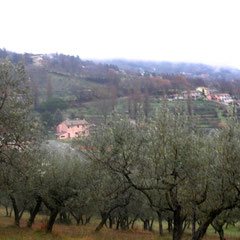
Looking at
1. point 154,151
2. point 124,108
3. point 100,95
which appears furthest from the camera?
point 100,95

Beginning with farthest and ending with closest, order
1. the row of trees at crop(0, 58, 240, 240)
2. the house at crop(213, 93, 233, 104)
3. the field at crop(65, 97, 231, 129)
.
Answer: the house at crop(213, 93, 233, 104)
the field at crop(65, 97, 231, 129)
the row of trees at crop(0, 58, 240, 240)

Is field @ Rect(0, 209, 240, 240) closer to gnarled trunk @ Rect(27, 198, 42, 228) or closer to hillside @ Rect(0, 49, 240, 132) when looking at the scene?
gnarled trunk @ Rect(27, 198, 42, 228)

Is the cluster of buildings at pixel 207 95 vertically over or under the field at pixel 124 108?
over

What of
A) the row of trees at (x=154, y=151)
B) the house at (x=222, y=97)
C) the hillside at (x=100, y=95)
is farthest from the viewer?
the house at (x=222, y=97)

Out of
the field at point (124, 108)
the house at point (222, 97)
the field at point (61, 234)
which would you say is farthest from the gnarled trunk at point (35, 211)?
the house at point (222, 97)

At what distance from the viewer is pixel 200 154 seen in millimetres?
12352

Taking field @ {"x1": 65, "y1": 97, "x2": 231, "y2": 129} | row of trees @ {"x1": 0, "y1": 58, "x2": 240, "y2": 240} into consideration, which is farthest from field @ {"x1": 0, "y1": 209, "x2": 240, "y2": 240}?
field @ {"x1": 65, "y1": 97, "x2": 231, "y2": 129}

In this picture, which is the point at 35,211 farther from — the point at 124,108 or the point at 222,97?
the point at 222,97

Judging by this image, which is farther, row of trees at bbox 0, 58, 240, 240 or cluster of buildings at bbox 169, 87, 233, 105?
cluster of buildings at bbox 169, 87, 233, 105

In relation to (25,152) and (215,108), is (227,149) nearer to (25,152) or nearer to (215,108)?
(25,152)

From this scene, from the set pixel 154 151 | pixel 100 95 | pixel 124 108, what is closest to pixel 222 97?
pixel 124 108

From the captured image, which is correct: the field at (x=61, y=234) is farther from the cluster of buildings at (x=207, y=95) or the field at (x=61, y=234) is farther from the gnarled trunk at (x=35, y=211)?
the cluster of buildings at (x=207, y=95)

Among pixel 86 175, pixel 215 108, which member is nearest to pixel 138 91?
pixel 215 108

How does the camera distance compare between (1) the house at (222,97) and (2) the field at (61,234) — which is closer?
(2) the field at (61,234)
